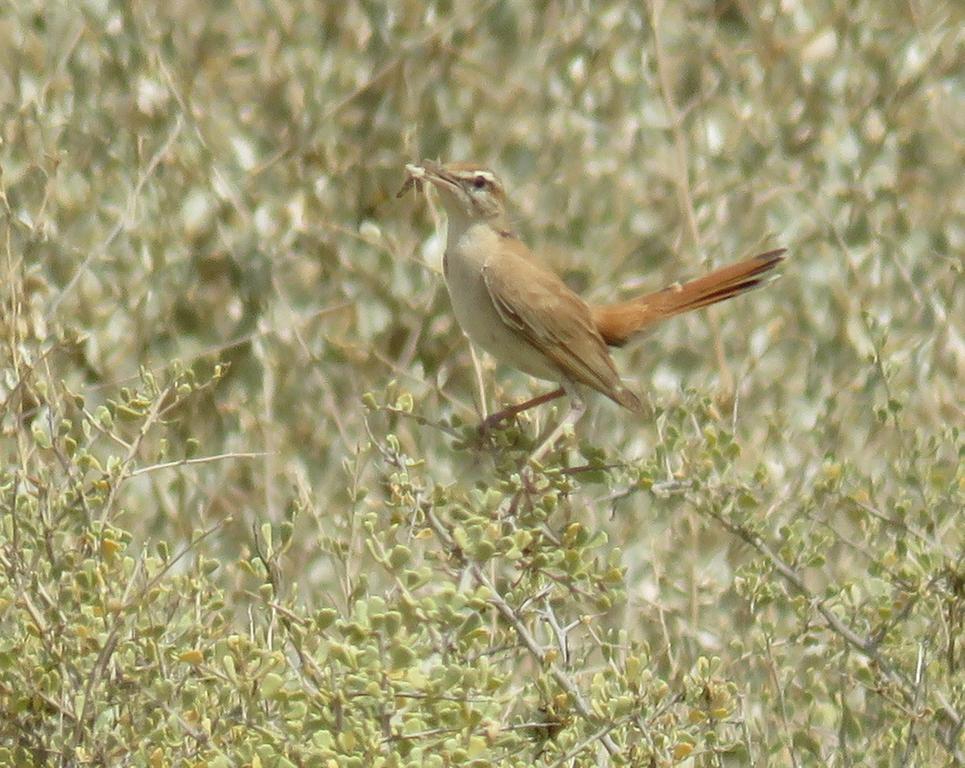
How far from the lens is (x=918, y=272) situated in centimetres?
640

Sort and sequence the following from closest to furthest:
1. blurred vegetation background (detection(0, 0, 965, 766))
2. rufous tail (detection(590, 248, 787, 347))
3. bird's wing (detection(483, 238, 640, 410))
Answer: bird's wing (detection(483, 238, 640, 410)) → rufous tail (detection(590, 248, 787, 347)) → blurred vegetation background (detection(0, 0, 965, 766))

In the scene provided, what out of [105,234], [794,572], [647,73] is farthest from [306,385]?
[794,572]

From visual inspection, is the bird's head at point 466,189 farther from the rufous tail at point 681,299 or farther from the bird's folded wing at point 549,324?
the rufous tail at point 681,299

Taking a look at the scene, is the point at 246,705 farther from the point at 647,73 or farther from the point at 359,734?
the point at 647,73

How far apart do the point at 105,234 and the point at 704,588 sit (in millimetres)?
2434

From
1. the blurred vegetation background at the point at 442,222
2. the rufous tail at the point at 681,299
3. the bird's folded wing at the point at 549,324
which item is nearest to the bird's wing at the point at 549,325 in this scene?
the bird's folded wing at the point at 549,324

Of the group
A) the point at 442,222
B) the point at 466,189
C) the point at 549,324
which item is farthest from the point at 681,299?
the point at 442,222

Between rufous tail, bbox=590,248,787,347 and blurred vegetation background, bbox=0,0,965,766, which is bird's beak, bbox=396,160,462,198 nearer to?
blurred vegetation background, bbox=0,0,965,766

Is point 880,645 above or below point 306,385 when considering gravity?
above

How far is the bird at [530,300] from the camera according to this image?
4.62 m

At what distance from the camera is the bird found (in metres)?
4.62

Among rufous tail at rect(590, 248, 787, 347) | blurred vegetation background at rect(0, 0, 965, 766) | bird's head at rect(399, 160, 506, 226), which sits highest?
bird's head at rect(399, 160, 506, 226)

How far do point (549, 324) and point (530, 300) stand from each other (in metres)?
0.09

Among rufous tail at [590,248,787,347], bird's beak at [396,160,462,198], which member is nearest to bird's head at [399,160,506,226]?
bird's beak at [396,160,462,198]
